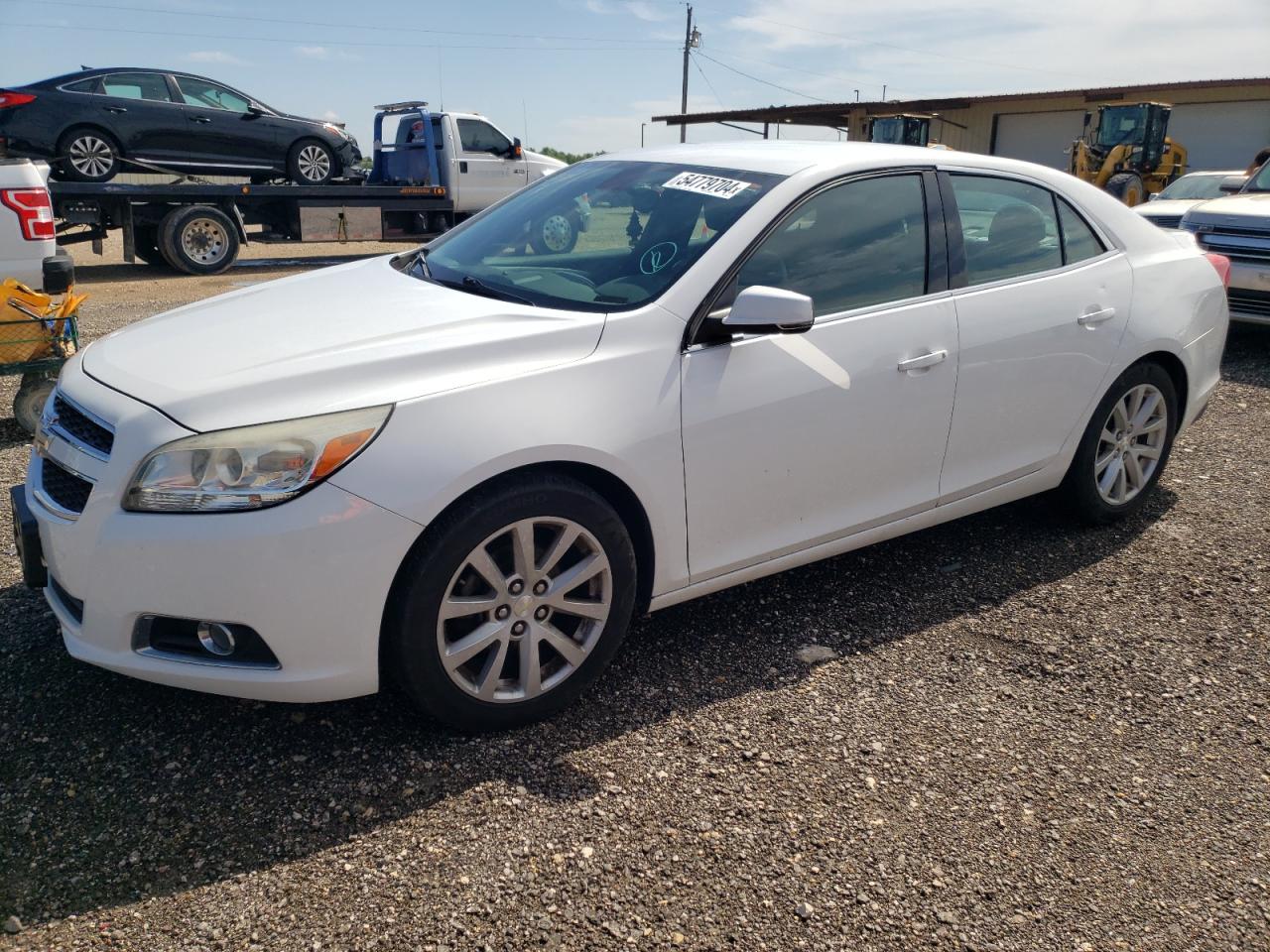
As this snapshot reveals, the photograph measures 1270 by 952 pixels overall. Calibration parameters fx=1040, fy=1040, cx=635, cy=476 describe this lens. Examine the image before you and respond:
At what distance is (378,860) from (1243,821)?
2233 mm

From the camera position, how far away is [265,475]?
2539 millimetres

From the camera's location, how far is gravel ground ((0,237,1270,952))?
2342 millimetres

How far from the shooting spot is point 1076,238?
165 inches

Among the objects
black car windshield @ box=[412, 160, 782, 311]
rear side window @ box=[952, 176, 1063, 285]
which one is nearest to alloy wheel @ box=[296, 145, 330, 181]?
black car windshield @ box=[412, 160, 782, 311]

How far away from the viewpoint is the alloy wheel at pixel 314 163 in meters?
15.4

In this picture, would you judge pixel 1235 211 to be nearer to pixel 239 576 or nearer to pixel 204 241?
pixel 239 576

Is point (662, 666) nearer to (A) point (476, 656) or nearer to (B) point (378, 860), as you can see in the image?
(A) point (476, 656)

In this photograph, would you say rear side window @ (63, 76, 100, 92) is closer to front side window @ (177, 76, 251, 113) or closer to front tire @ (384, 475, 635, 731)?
front side window @ (177, 76, 251, 113)

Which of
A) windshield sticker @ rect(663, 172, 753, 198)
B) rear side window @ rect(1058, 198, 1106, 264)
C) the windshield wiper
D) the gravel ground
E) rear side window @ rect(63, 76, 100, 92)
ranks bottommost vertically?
the gravel ground

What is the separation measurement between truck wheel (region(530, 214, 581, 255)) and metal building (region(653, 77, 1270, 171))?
27.8m

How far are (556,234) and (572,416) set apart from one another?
1158 mm

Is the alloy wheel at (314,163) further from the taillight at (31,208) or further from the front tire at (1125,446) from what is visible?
the front tire at (1125,446)

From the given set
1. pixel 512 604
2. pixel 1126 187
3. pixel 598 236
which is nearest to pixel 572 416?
pixel 512 604

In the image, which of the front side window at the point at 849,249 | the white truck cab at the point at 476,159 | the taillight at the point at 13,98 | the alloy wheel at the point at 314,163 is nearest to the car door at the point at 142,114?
the taillight at the point at 13,98
